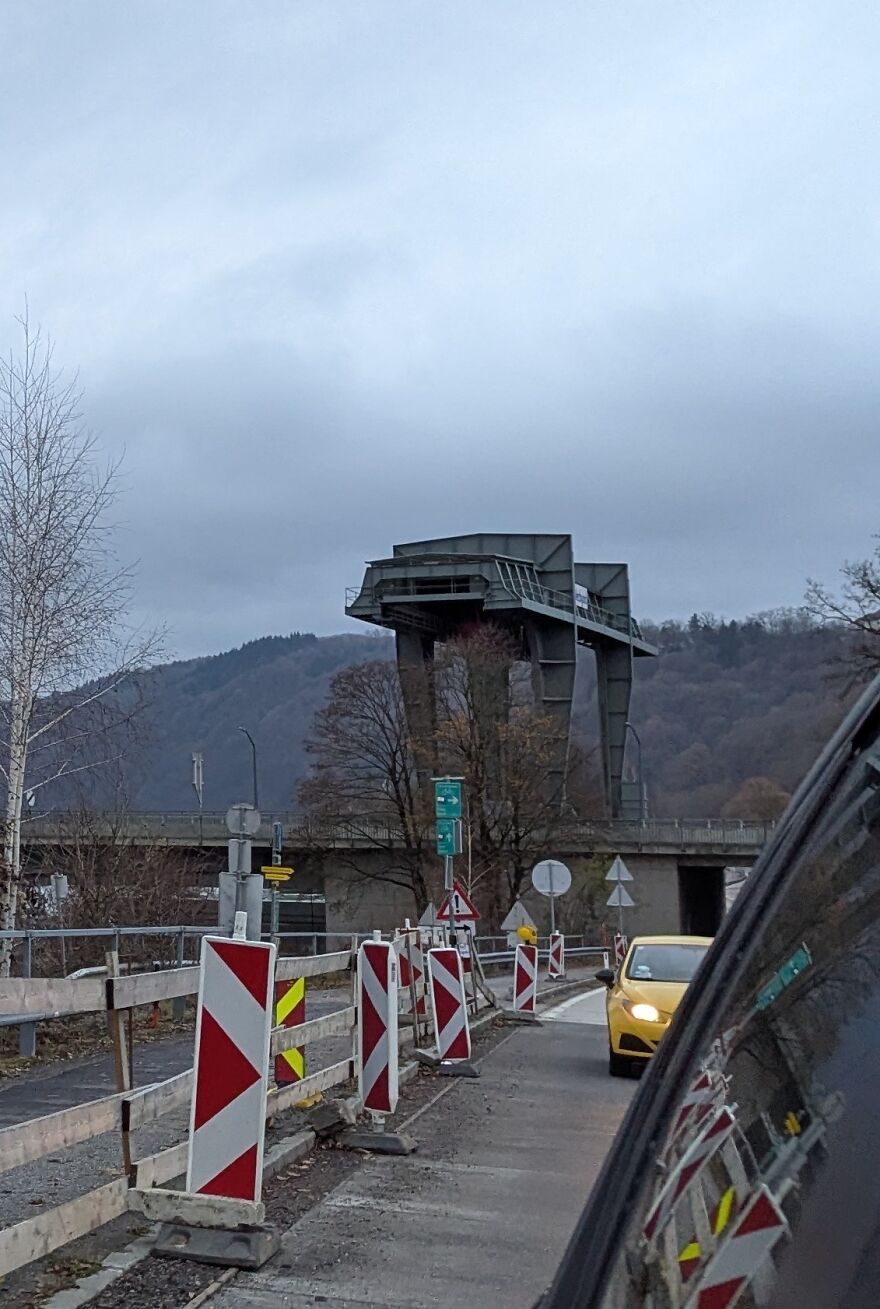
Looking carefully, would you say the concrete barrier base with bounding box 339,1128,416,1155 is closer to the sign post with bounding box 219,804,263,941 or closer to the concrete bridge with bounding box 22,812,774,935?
the sign post with bounding box 219,804,263,941

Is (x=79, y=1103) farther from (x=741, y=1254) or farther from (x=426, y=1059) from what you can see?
(x=741, y=1254)

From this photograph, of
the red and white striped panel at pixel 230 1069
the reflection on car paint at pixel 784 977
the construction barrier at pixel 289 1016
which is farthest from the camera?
the construction barrier at pixel 289 1016

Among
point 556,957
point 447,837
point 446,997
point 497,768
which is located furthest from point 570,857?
point 446,997

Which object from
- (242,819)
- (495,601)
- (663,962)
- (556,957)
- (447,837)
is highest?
(495,601)

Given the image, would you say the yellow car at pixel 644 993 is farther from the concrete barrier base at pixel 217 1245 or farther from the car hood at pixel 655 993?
the concrete barrier base at pixel 217 1245

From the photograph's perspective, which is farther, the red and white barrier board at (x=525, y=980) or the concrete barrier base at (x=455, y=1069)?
the red and white barrier board at (x=525, y=980)

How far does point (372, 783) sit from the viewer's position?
53625 mm

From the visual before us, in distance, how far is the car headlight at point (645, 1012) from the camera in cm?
1394

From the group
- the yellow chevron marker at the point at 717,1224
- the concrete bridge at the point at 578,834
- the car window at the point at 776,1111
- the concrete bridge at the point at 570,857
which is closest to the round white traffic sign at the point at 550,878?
the concrete bridge at the point at 578,834

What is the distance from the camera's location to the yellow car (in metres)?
14.0

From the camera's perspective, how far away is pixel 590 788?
57.8 meters

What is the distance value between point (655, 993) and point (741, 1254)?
1284 centimetres

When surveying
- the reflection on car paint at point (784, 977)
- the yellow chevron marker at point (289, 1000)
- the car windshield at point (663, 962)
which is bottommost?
the car windshield at point (663, 962)

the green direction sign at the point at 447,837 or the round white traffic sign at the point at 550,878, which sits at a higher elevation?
the green direction sign at the point at 447,837
